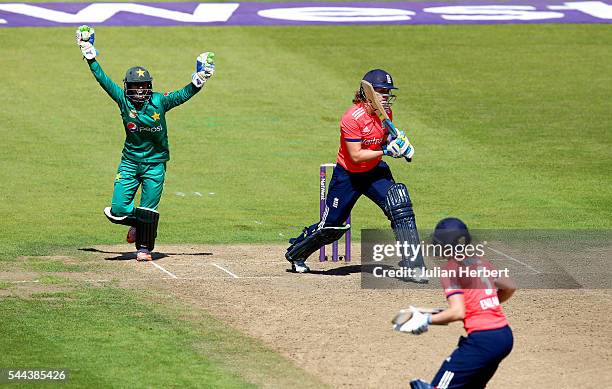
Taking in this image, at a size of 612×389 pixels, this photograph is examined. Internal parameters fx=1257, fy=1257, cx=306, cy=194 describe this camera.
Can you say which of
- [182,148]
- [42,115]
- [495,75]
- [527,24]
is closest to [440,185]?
[182,148]

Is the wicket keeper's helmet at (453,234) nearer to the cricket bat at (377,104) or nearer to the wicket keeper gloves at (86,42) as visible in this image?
the cricket bat at (377,104)

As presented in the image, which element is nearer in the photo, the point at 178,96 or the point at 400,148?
the point at 400,148

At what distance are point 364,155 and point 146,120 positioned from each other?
3.08 metres

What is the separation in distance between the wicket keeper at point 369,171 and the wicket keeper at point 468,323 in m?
4.79

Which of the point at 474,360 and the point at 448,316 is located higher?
the point at 448,316

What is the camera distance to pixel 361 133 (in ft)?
47.4

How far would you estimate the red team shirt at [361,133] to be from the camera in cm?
1444

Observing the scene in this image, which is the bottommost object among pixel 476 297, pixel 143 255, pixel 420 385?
pixel 143 255

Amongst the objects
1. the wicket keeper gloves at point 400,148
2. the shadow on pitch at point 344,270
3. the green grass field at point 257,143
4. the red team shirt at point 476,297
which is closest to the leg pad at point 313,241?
the shadow on pitch at point 344,270

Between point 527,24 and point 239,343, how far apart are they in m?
20.5

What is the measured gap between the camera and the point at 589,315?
13.5m

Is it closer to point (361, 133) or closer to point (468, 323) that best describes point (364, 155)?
point (361, 133)

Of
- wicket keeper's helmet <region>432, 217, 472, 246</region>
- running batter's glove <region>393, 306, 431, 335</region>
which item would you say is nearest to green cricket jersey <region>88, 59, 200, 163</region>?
wicket keeper's helmet <region>432, 217, 472, 246</region>

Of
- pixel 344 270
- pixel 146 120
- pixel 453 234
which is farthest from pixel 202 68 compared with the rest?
pixel 453 234
